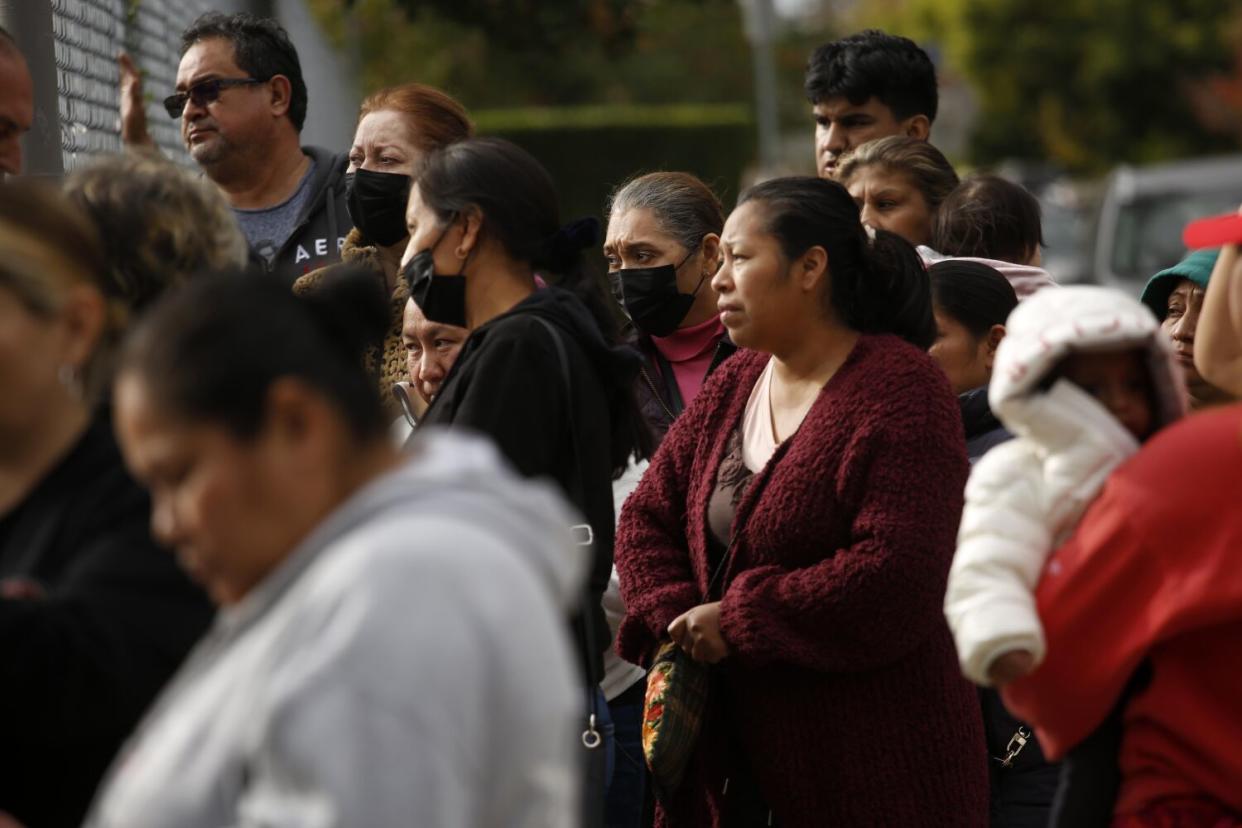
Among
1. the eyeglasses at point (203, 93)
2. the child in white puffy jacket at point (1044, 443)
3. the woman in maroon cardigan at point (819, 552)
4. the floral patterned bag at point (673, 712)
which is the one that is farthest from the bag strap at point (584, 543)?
the eyeglasses at point (203, 93)

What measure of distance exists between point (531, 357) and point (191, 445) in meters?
1.89

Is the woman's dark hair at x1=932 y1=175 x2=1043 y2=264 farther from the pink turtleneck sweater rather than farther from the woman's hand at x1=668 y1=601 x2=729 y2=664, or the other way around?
the woman's hand at x1=668 y1=601 x2=729 y2=664

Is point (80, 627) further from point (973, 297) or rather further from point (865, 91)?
point (865, 91)

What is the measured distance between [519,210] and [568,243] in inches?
6.0

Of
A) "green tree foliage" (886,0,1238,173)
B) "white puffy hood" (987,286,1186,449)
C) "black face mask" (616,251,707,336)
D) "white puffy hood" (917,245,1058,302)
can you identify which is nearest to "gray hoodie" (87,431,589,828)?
Answer: "white puffy hood" (987,286,1186,449)

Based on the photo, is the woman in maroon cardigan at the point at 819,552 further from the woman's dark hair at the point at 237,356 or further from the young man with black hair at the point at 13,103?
the woman's dark hair at the point at 237,356

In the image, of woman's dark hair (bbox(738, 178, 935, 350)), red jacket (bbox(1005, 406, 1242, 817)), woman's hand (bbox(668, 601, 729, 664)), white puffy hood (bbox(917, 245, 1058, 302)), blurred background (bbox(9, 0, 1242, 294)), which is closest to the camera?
red jacket (bbox(1005, 406, 1242, 817))

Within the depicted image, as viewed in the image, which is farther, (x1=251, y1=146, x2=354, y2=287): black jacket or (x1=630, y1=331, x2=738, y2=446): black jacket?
(x1=251, y1=146, x2=354, y2=287): black jacket

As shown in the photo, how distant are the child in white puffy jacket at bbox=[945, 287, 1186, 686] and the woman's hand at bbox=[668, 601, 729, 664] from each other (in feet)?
3.86

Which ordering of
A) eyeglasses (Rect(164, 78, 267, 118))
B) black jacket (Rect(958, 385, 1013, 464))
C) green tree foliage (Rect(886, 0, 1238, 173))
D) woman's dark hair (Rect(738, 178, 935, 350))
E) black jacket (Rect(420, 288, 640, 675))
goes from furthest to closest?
green tree foliage (Rect(886, 0, 1238, 173)) → eyeglasses (Rect(164, 78, 267, 118)) → black jacket (Rect(958, 385, 1013, 464)) → woman's dark hair (Rect(738, 178, 935, 350)) → black jacket (Rect(420, 288, 640, 675))

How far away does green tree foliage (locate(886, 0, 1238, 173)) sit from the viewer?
38469 millimetres

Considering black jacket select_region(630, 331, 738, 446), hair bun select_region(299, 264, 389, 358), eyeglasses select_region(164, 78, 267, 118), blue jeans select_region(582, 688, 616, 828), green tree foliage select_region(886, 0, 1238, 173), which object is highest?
hair bun select_region(299, 264, 389, 358)

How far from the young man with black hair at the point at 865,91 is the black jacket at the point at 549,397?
2.50 metres

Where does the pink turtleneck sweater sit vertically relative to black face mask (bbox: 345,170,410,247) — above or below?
below
